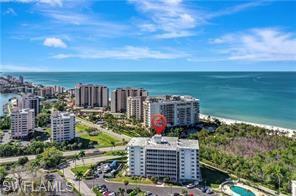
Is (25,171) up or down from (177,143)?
down

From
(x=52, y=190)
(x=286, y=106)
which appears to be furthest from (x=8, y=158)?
(x=286, y=106)

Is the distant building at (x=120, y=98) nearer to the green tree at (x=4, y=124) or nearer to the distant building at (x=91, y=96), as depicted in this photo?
the distant building at (x=91, y=96)

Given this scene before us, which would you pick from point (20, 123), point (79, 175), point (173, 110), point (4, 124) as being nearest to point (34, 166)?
point (79, 175)

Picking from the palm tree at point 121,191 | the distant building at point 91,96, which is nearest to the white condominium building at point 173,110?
the distant building at point 91,96

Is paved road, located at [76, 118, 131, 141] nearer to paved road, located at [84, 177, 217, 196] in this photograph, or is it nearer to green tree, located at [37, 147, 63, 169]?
green tree, located at [37, 147, 63, 169]

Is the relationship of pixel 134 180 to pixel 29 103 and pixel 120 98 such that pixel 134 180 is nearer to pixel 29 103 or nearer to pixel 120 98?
pixel 29 103

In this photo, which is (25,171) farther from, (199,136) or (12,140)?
(199,136)
